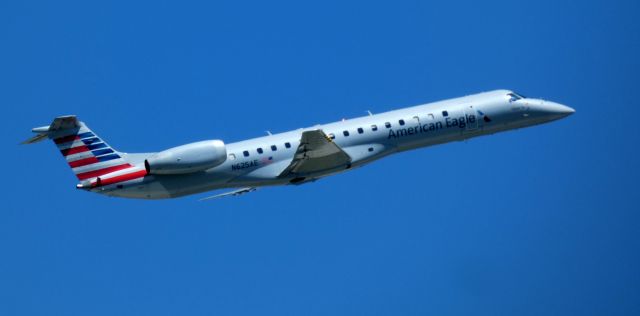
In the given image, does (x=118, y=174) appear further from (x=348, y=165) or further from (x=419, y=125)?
(x=419, y=125)

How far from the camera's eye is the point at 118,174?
144 ft

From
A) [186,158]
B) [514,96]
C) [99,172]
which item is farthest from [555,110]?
[99,172]

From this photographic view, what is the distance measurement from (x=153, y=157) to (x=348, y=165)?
7.50 meters

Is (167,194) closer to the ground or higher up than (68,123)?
closer to the ground

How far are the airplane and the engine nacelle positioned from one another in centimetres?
4

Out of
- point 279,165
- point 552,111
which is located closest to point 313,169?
point 279,165

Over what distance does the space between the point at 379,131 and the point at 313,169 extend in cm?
329

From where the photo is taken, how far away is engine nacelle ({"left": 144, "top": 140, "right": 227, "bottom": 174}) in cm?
4316

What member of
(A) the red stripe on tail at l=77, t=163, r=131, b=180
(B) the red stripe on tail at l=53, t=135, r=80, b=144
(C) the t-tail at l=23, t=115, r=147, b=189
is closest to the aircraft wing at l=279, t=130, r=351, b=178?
(C) the t-tail at l=23, t=115, r=147, b=189

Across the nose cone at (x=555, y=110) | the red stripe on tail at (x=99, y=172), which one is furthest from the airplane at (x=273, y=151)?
the nose cone at (x=555, y=110)

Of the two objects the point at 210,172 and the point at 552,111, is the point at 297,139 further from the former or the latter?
the point at 552,111

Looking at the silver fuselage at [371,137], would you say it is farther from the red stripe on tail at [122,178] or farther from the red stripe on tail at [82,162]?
the red stripe on tail at [82,162]

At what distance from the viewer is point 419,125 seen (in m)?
46.5

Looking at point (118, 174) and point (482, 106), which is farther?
point (482, 106)
